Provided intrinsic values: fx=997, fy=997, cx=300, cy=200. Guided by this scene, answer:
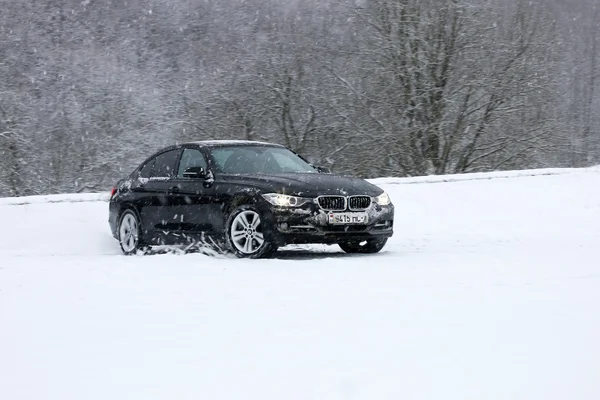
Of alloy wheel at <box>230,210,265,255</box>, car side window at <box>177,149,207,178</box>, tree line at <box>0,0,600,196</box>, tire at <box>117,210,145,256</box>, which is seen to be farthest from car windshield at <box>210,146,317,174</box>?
tree line at <box>0,0,600,196</box>

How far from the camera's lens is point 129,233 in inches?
532

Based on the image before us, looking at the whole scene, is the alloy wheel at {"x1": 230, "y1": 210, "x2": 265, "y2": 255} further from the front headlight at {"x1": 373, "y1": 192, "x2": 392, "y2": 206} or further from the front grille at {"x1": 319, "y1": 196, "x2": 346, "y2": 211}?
the front headlight at {"x1": 373, "y1": 192, "x2": 392, "y2": 206}

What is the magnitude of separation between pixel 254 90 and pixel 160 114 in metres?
6.96

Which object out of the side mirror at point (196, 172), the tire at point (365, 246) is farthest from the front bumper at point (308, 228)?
the side mirror at point (196, 172)

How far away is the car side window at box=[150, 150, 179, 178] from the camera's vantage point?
13164 mm

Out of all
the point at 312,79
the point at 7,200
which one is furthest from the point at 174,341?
the point at 312,79

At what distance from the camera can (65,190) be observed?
4434 centimetres

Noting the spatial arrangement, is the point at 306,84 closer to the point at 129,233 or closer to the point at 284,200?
the point at 129,233

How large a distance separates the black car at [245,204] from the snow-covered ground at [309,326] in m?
0.48

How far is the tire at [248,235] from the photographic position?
11297mm

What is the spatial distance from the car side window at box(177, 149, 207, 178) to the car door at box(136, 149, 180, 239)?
128 millimetres

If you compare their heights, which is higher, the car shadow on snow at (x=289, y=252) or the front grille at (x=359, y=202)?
the front grille at (x=359, y=202)

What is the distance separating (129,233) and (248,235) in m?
2.68

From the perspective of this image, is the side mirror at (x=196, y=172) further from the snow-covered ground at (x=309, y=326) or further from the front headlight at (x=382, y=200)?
the front headlight at (x=382, y=200)
